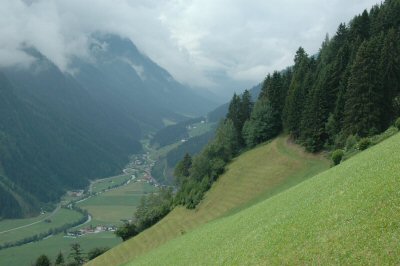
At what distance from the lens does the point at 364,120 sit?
7162 cm

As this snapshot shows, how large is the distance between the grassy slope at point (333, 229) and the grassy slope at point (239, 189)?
1568 inches

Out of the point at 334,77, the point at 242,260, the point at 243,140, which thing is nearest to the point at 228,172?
the point at 243,140

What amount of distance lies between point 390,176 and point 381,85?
161 feet

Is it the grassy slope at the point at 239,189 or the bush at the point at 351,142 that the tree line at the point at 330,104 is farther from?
the grassy slope at the point at 239,189

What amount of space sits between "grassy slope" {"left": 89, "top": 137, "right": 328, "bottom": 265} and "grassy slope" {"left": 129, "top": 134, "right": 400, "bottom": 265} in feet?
131

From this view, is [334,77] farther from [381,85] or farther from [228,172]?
[228,172]

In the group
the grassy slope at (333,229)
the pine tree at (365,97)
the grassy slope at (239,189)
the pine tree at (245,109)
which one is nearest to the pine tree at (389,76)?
the pine tree at (365,97)

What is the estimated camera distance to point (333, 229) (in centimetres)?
2527

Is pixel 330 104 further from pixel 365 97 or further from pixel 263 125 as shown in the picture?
pixel 263 125

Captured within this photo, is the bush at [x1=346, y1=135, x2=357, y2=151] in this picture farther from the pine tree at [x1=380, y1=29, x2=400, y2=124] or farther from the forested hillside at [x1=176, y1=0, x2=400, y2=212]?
the pine tree at [x1=380, y1=29, x2=400, y2=124]

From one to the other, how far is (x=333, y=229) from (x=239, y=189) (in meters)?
64.2

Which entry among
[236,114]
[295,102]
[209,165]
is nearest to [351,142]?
[295,102]

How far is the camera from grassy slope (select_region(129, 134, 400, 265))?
21906mm

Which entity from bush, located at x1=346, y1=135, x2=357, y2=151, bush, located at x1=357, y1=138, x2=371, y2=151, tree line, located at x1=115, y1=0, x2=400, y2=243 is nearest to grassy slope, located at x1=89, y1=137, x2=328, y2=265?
tree line, located at x1=115, y1=0, x2=400, y2=243
